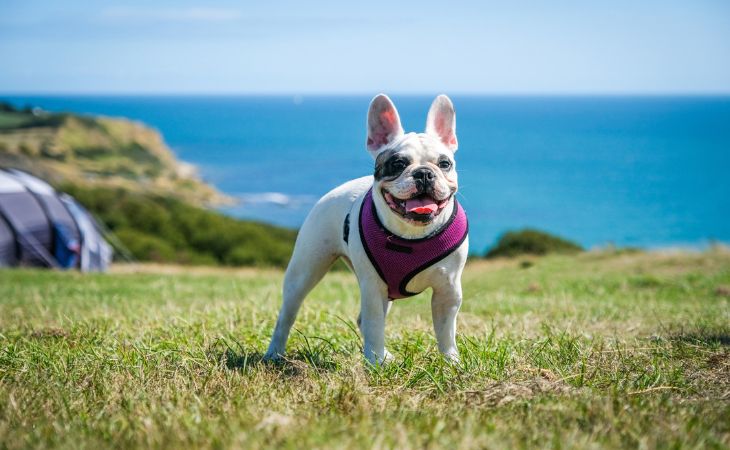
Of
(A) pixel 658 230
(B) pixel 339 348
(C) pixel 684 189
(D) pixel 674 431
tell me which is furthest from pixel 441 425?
(C) pixel 684 189

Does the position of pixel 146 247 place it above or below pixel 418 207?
below

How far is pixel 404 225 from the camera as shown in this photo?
13.7 feet

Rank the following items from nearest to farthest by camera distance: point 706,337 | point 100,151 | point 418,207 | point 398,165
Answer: point 418,207, point 398,165, point 706,337, point 100,151

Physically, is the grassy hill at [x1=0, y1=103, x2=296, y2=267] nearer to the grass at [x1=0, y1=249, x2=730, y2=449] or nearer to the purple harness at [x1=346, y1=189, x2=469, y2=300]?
the grass at [x1=0, y1=249, x2=730, y2=449]

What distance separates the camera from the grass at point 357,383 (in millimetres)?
2977

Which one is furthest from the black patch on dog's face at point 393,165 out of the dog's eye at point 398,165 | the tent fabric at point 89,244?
the tent fabric at point 89,244

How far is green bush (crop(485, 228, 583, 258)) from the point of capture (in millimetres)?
24609

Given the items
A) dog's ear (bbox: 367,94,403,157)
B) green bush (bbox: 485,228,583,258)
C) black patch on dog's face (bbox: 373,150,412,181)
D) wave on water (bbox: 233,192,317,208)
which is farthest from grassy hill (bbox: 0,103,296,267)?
black patch on dog's face (bbox: 373,150,412,181)

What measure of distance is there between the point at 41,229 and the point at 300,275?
16.0m

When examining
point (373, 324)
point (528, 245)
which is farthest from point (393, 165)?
point (528, 245)

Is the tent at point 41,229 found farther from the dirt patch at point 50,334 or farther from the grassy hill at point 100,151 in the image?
the grassy hill at point 100,151

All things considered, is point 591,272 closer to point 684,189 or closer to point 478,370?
point 478,370

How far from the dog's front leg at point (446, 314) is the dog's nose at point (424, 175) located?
0.73 metres

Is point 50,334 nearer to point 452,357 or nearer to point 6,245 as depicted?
point 452,357
